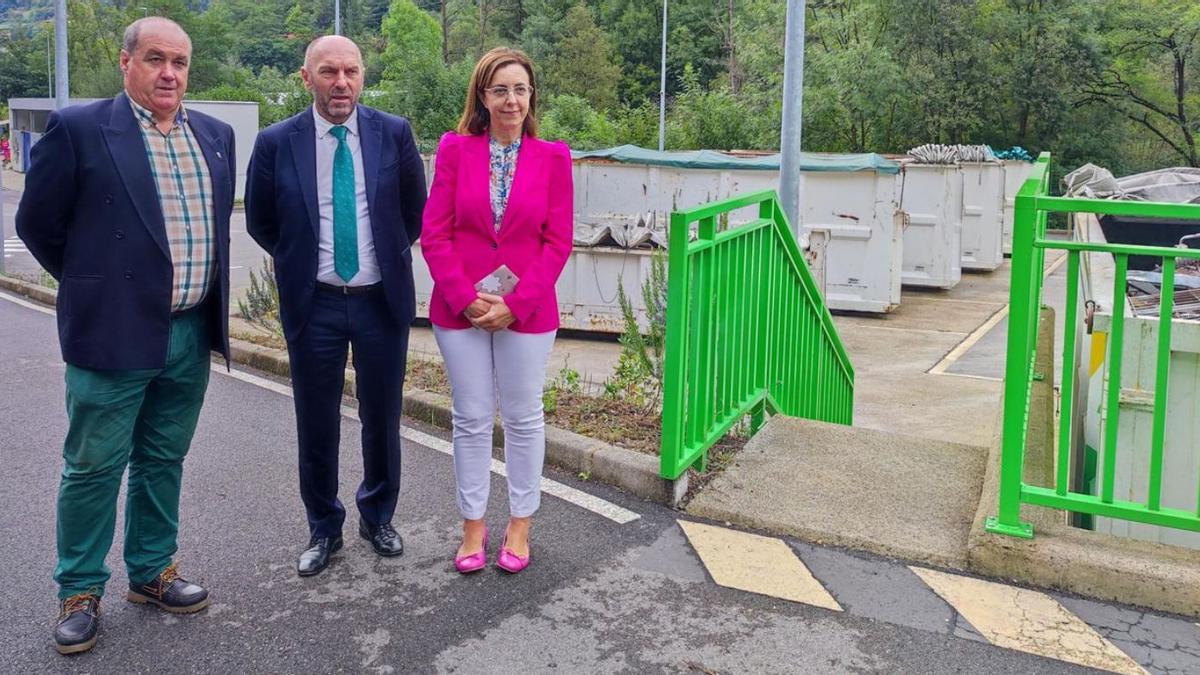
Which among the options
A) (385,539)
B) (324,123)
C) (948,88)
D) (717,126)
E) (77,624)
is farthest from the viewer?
(948,88)

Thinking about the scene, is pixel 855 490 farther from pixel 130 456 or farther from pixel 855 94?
pixel 855 94

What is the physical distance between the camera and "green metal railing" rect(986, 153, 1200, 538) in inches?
147

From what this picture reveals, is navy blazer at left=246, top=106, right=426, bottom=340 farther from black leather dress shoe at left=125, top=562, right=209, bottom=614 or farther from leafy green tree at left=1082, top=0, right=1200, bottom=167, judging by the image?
leafy green tree at left=1082, top=0, right=1200, bottom=167

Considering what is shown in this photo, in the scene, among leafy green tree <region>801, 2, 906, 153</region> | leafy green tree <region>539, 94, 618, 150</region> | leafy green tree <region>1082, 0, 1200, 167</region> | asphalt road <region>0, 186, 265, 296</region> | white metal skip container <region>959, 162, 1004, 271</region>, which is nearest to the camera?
asphalt road <region>0, 186, 265, 296</region>

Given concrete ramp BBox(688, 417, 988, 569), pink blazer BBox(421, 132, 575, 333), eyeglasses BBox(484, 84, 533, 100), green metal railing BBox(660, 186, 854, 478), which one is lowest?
concrete ramp BBox(688, 417, 988, 569)

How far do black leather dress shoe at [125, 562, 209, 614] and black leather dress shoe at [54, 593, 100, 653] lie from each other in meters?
0.21

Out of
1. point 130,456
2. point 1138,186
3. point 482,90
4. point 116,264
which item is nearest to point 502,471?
point 130,456

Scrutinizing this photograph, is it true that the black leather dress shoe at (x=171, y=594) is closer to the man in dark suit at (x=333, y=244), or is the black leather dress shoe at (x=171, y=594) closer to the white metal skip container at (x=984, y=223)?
the man in dark suit at (x=333, y=244)

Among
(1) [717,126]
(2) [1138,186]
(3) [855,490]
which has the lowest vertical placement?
(3) [855,490]

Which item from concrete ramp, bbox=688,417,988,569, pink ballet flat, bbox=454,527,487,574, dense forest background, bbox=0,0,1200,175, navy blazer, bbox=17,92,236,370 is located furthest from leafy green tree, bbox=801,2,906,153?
navy blazer, bbox=17,92,236,370

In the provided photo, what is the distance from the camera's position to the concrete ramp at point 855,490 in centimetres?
432

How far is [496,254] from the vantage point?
3908 mm

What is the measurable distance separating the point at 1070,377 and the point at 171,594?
10.6ft

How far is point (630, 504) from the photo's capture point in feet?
15.7
